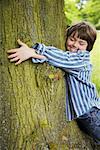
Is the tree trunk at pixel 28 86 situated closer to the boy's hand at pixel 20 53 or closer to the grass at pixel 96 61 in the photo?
the boy's hand at pixel 20 53

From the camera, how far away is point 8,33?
3.49 metres

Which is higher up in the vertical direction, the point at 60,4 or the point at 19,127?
the point at 60,4

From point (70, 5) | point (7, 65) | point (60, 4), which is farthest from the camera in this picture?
point (70, 5)

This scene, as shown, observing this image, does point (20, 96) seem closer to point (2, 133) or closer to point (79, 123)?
point (2, 133)

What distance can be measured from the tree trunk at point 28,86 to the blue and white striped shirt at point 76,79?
0.32ft

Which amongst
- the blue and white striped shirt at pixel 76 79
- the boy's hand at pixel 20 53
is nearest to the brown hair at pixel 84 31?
the blue and white striped shirt at pixel 76 79

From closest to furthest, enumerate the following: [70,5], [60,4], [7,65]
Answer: [7,65] → [60,4] → [70,5]

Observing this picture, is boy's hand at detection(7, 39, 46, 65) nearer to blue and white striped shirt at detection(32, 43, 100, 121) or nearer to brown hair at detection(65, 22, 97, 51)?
blue and white striped shirt at detection(32, 43, 100, 121)

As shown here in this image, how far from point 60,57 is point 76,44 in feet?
1.02

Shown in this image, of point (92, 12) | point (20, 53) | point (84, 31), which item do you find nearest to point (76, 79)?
point (84, 31)

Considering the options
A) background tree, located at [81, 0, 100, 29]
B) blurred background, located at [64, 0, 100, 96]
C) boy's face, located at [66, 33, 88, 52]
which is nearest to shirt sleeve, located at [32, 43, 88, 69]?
boy's face, located at [66, 33, 88, 52]

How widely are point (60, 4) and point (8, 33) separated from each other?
62 centimetres

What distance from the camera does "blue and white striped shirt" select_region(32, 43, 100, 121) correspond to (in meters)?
3.62

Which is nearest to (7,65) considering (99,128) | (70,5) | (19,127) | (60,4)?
(19,127)
